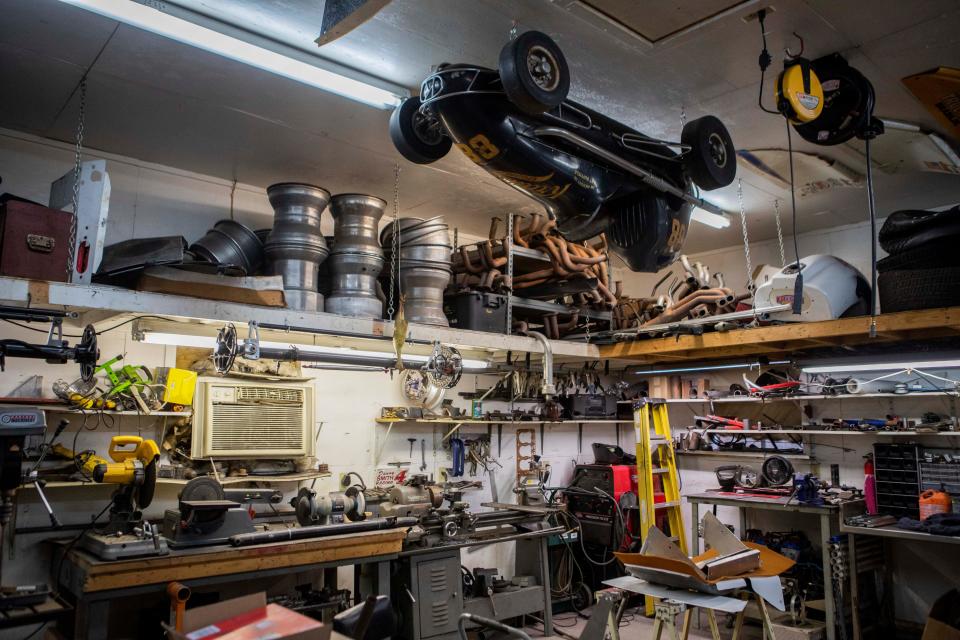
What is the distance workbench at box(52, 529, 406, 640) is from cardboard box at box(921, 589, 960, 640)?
9.76 ft

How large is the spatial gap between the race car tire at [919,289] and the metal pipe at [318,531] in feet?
11.5

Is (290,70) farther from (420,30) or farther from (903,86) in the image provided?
(903,86)

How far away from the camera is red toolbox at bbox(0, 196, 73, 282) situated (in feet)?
10.6

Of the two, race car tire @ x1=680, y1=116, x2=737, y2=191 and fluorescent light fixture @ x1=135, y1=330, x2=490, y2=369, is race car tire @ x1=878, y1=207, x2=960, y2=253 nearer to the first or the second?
race car tire @ x1=680, y1=116, x2=737, y2=191

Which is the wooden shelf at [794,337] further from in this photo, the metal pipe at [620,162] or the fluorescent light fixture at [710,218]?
the metal pipe at [620,162]

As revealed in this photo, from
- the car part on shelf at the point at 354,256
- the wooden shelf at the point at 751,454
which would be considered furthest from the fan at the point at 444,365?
the wooden shelf at the point at 751,454

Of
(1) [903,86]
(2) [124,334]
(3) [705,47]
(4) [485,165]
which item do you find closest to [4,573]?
(2) [124,334]

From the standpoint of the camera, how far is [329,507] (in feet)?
13.9

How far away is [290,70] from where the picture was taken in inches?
135

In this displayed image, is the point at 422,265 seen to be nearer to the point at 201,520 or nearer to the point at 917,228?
the point at 201,520

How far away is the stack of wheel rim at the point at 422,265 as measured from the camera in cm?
477

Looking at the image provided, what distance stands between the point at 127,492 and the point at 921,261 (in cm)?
511

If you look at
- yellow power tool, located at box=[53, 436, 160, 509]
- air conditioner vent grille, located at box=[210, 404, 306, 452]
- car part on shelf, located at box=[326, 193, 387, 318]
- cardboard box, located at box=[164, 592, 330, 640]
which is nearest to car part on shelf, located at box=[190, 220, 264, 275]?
car part on shelf, located at box=[326, 193, 387, 318]

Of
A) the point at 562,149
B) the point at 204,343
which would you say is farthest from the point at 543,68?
the point at 204,343
